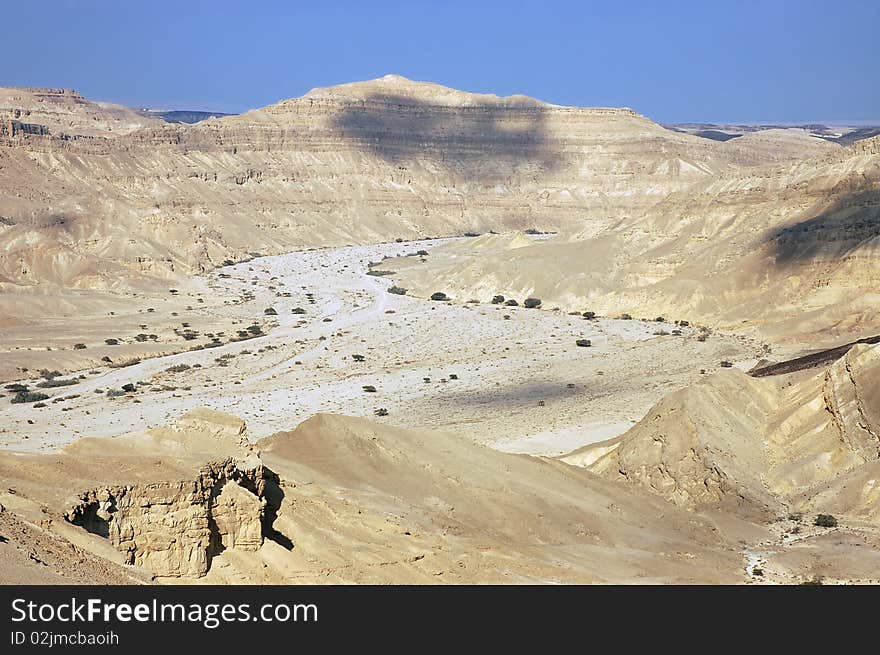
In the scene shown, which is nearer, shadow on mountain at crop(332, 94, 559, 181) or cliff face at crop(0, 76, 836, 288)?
cliff face at crop(0, 76, 836, 288)

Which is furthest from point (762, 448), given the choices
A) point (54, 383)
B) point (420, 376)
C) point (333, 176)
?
point (333, 176)

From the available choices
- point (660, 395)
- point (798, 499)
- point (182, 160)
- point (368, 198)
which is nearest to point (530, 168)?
point (368, 198)

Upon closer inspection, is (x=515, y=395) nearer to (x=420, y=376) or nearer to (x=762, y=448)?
(x=420, y=376)

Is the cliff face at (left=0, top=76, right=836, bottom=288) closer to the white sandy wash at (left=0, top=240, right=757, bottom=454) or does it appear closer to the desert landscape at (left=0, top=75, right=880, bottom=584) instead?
the desert landscape at (left=0, top=75, right=880, bottom=584)

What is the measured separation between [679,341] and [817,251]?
39.5 ft

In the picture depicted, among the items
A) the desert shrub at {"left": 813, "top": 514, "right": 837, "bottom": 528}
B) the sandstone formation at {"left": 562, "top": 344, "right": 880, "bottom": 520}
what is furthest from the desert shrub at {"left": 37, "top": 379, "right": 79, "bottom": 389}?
the desert shrub at {"left": 813, "top": 514, "right": 837, "bottom": 528}

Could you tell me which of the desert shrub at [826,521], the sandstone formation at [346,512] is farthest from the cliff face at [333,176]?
the desert shrub at [826,521]

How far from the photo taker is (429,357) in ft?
214

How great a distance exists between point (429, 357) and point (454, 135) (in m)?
110

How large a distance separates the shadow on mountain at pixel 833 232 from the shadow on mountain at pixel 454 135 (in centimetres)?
9098

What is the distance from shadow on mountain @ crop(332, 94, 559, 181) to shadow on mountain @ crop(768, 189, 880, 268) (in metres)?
91.0

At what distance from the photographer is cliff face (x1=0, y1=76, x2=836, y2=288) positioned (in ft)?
353

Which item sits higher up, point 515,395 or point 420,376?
point 420,376

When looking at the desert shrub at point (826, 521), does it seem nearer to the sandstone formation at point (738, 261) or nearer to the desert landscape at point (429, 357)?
the desert landscape at point (429, 357)
